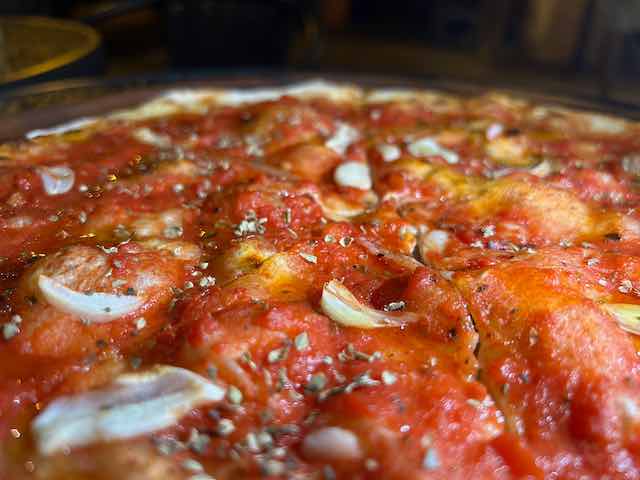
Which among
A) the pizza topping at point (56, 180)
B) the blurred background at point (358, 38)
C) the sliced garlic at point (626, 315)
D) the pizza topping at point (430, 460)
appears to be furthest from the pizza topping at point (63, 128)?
the sliced garlic at point (626, 315)

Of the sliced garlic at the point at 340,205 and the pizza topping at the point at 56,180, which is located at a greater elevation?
the pizza topping at the point at 56,180

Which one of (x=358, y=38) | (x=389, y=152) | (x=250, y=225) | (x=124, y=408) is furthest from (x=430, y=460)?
(x=358, y=38)

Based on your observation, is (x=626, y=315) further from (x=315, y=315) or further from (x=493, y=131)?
(x=493, y=131)

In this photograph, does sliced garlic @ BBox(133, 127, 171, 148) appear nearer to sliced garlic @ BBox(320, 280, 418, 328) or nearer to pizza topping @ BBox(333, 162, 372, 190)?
pizza topping @ BBox(333, 162, 372, 190)

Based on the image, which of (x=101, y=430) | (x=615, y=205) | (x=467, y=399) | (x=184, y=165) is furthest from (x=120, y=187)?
(x=615, y=205)

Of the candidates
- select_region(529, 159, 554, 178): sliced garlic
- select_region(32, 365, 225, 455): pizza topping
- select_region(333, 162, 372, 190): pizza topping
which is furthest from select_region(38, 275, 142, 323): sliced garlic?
select_region(529, 159, 554, 178): sliced garlic

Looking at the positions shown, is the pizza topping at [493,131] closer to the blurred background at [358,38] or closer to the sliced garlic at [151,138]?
the blurred background at [358,38]
